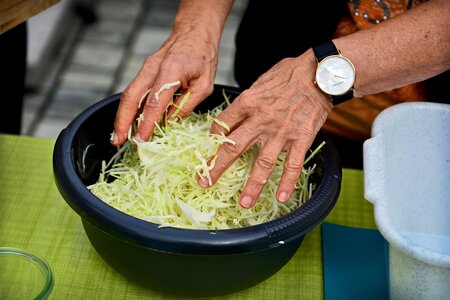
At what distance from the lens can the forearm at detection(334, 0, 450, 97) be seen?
4.45 feet

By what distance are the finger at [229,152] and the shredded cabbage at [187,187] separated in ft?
0.03

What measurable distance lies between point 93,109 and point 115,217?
1.22 ft

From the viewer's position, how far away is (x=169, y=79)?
146 centimetres

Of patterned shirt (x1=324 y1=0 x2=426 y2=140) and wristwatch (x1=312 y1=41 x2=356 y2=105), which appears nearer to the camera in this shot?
wristwatch (x1=312 y1=41 x2=356 y2=105)

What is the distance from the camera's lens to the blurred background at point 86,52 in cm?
321

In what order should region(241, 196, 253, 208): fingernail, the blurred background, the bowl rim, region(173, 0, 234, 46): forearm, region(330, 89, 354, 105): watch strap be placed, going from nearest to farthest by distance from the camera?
1. the bowl rim
2. region(241, 196, 253, 208): fingernail
3. region(330, 89, 354, 105): watch strap
4. region(173, 0, 234, 46): forearm
5. the blurred background

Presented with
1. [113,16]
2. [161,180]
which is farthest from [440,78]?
[113,16]

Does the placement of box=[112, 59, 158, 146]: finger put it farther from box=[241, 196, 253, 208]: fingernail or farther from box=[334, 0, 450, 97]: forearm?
box=[334, 0, 450, 97]: forearm

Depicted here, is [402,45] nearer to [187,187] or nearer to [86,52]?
[187,187]

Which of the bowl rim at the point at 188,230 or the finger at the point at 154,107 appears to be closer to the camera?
the bowl rim at the point at 188,230

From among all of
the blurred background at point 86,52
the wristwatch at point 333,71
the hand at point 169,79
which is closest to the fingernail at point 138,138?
the hand at point 169,79

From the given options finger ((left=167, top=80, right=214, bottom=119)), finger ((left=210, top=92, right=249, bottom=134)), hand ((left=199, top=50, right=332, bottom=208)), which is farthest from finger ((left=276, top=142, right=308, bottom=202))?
finger ((left=167, top=80, right=214, bottom=119))

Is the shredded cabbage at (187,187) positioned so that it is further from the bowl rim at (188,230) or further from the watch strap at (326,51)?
the watch strap at (326,51)

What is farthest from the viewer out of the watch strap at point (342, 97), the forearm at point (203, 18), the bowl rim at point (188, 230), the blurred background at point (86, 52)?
the blurred background at point (86, 52)
